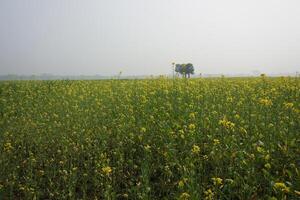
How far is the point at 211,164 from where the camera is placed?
5848 mm

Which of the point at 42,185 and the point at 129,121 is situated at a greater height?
the point at 129,121

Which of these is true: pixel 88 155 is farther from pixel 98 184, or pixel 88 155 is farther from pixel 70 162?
pixel 98 184

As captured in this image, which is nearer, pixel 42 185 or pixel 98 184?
pixel 98 184

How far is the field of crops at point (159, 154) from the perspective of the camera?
5117 mm

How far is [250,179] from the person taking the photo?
4.94m

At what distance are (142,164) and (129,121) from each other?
2.32 metres

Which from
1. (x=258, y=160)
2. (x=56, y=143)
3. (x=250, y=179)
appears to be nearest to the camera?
(x=250, y=179)

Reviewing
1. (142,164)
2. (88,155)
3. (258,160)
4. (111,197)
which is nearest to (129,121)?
(88,155)

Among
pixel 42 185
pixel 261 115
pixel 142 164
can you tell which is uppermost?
pixel 261 115

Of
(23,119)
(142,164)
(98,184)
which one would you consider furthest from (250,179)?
(23,119)

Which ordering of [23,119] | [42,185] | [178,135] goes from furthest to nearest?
[23,119], [178,135], [42,185]

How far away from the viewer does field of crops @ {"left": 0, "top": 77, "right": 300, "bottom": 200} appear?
5.12 metres

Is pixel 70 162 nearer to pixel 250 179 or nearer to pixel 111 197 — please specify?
pixel 111 197

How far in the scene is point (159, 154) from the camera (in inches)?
259
